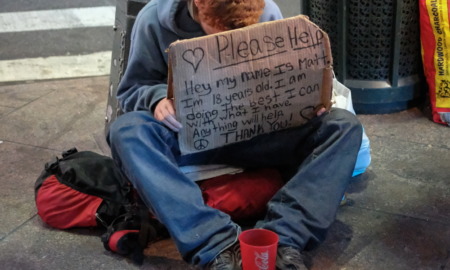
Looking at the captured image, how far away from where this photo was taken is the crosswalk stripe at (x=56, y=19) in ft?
17.7

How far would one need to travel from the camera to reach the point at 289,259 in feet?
6.90

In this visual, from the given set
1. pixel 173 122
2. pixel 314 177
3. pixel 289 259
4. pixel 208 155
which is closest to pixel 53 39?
pixel 208 155

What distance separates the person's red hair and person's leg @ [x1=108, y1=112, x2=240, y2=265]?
0.40 m

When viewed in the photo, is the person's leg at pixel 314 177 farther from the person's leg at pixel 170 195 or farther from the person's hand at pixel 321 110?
the person's leg at pixel 170 195

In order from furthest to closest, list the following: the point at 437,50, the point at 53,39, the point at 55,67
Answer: the point at 53,39, the point at 55,67, the point at 437,50

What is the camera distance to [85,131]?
11.3 feet

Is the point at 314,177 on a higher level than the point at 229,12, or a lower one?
lower

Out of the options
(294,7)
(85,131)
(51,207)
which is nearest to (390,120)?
(85,131)

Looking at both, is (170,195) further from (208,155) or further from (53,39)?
(53,39)

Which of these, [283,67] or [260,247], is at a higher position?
[283,67]

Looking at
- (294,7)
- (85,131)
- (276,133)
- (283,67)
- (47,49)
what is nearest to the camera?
(283,67)

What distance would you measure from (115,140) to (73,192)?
362 millimetres

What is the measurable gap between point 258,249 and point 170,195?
0.35 m

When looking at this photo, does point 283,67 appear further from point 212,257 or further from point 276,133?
point 212,257
